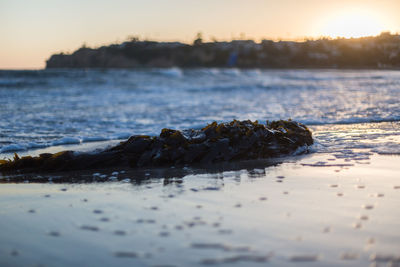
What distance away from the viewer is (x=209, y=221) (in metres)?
2.90

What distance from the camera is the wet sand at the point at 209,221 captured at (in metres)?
2.35

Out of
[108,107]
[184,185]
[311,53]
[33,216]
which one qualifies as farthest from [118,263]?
[311,53]

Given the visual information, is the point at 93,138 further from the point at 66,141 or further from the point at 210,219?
the point at 210,219

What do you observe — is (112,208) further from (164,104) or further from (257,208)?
(164,104)

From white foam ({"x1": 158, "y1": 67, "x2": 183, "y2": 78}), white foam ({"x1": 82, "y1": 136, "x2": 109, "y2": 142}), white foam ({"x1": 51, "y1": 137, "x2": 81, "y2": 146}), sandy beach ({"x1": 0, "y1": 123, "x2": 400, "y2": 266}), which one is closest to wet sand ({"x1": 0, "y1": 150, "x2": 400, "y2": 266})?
sandy beach ({"x1": 0, "y1": 123, "x2": 400, "y2": 266})

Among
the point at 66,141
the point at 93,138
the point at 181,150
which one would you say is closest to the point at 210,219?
the point at 181,150

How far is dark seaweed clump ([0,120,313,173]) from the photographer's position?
499 cm

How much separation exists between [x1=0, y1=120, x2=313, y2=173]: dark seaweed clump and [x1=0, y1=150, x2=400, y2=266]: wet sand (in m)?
0.77

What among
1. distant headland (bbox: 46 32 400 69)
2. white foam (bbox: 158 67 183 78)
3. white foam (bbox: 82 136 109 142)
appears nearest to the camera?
white foam (bbox: 82 136 109 142)

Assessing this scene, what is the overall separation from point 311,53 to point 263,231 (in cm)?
2095

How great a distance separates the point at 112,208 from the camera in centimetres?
327

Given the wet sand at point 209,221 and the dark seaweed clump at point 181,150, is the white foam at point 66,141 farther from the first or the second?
the wet sand at point 209,221

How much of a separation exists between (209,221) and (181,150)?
2356 millimetres

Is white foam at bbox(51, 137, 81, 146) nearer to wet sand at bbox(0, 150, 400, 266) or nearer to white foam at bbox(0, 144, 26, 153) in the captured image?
white foam at bbox(0, 144, 26, 153)
